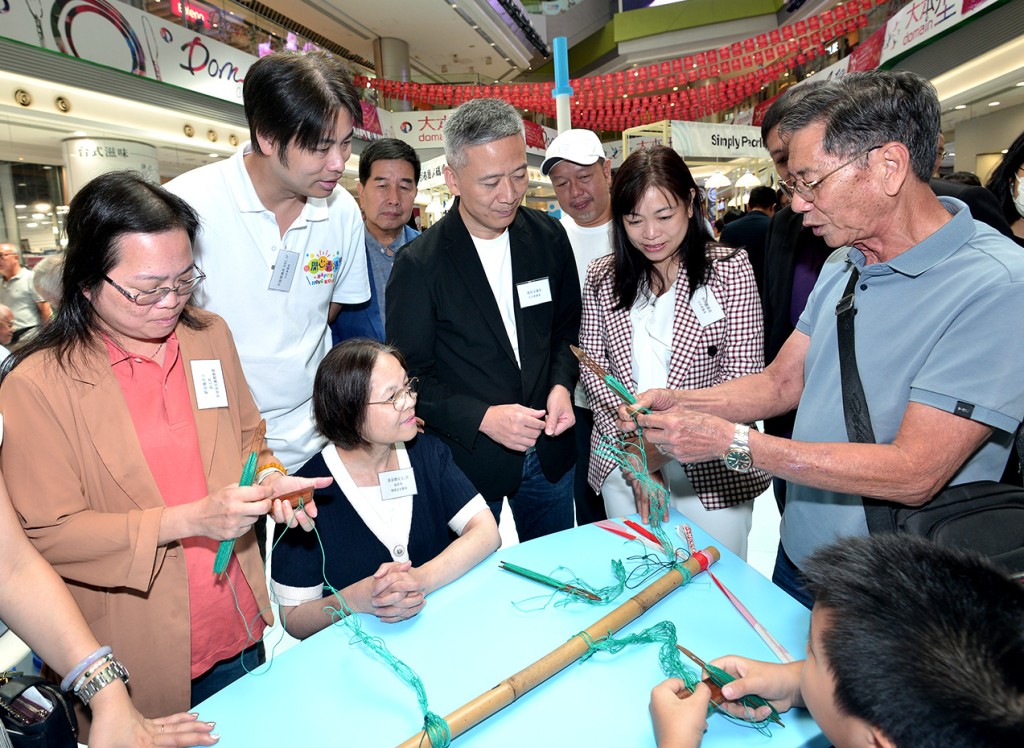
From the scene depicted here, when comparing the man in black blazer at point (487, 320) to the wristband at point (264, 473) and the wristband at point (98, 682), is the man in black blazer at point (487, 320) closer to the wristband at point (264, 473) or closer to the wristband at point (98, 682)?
the wristband at point (264, 473)

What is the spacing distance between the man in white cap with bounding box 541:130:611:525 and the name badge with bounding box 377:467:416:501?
107 cm

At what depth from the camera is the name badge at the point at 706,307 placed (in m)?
1.90

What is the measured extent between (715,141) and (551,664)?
32.4ft

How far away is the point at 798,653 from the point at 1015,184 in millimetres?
1736

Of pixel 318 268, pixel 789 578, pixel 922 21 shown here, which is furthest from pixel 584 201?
pixel 922 21

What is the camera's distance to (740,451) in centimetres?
134

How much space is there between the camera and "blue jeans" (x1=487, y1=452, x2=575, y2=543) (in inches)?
84.5

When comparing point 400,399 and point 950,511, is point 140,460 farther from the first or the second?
point 950,511

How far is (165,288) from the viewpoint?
52.0 inches

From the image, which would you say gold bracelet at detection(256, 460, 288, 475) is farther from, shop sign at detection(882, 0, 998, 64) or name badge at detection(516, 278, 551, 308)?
shop sign at detection(882, 0, 998, 64)

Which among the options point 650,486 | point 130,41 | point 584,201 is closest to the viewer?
point 650,486

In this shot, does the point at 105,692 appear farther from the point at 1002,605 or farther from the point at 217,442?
the point at 1002,605

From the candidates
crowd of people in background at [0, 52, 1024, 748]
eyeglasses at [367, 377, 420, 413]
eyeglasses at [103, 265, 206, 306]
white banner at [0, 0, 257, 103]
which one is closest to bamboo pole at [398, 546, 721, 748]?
crowd of people in background at [0, 52, 1024, 748]

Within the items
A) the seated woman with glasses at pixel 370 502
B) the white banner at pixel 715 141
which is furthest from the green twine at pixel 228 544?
the white banner at pixel 715 141
